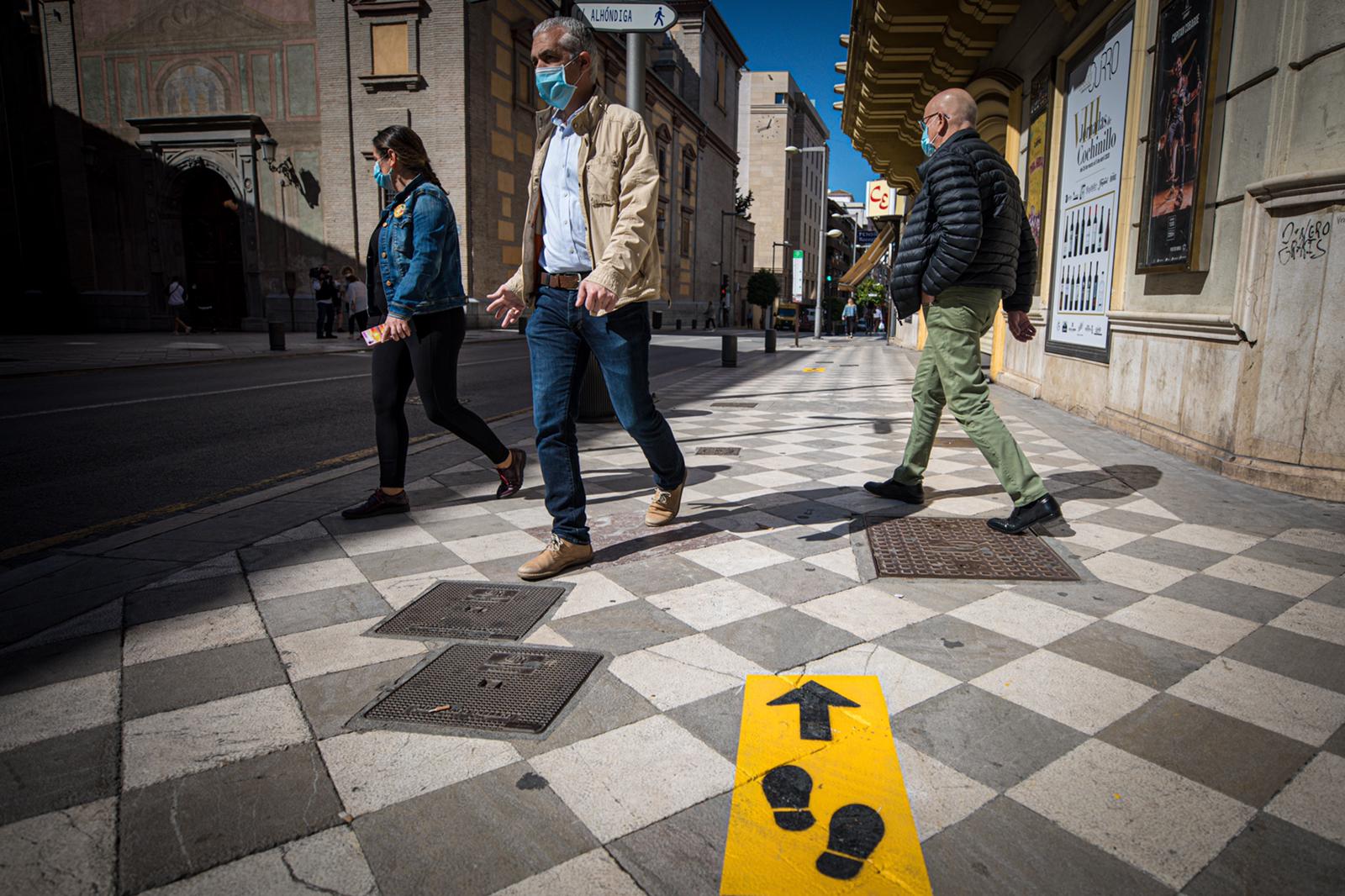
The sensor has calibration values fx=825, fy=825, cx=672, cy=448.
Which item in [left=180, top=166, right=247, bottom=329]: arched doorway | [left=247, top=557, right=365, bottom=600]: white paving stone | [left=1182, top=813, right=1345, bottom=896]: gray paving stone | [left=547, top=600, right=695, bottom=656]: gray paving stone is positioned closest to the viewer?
[left=1182, top=813, right=1345, bottom=896]: gray paving stone

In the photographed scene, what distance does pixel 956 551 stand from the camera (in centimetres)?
366

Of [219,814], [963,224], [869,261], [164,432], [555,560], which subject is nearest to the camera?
[219,814]

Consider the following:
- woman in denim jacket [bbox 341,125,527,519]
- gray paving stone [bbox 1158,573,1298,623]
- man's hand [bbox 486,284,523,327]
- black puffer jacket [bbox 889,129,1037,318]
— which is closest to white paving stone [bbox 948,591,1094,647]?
gray paving stone [bbox 1158,573,1298,623]

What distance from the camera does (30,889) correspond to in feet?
5.04

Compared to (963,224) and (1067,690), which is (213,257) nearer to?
(963,224)

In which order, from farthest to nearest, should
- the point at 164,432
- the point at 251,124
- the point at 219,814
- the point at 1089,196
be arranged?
the point at 251,124, the point at 1089,196, the point at 164,432, the point at 219,814

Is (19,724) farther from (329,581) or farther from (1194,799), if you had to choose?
(1194,799)

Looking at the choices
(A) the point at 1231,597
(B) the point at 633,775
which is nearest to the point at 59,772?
(B) the point at 633,775

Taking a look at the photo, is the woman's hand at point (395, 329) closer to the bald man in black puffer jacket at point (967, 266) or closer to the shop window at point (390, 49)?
the bald man in black puffer jacket at point (967, 266)

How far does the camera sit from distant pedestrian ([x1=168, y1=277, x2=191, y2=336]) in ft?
84.6

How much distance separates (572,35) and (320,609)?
7.80 ft

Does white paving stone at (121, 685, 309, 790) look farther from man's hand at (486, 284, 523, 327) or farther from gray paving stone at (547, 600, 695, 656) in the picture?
man's hand at (486, 284, 523, 327)

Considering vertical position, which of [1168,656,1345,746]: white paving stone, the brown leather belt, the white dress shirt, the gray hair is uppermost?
the gray hair

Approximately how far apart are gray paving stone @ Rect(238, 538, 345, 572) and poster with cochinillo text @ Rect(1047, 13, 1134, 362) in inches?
262
